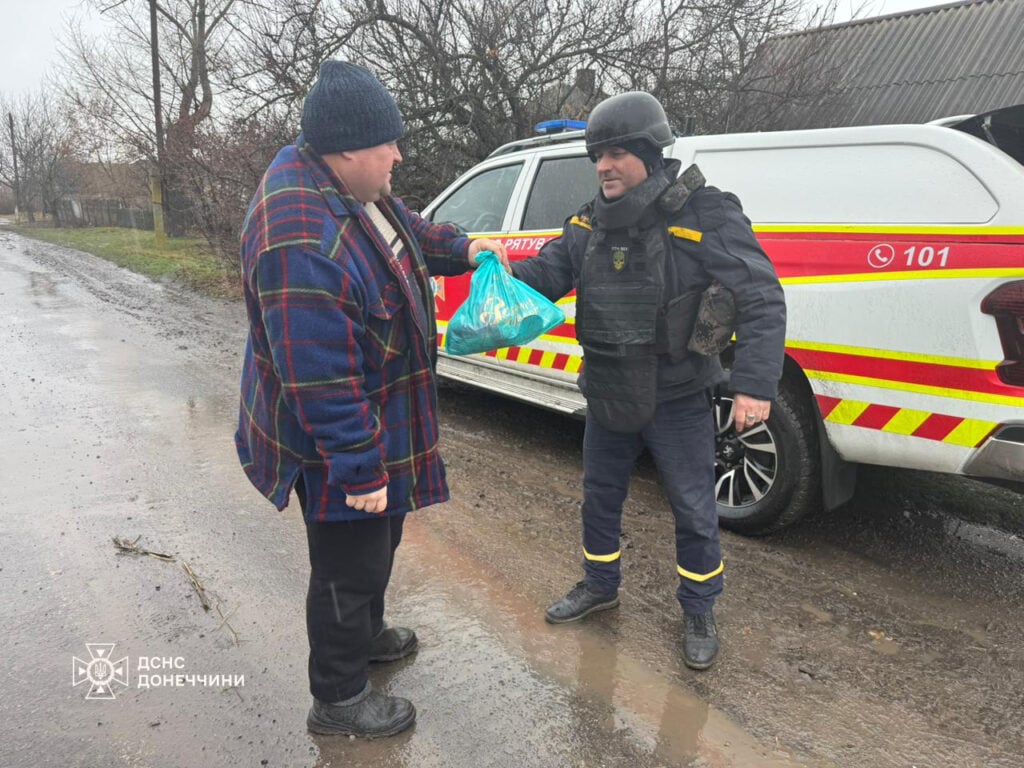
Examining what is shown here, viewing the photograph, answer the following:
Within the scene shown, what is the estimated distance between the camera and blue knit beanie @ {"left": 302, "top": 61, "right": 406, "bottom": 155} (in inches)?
70.0

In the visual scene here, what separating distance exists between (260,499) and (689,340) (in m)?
2.56

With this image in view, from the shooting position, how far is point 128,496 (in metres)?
3.84

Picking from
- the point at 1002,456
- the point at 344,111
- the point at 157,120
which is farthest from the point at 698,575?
the point at 157,120

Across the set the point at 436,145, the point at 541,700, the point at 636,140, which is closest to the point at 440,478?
the point at 541,700

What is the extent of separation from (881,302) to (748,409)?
0.97 meters

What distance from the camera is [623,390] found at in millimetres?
2484

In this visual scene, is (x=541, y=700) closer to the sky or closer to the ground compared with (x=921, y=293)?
closer to the ground

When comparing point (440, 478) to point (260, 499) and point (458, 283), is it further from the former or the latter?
point (458, 283)

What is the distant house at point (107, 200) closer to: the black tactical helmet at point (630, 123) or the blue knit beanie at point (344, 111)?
the black tactical helmet at point (630, 123)

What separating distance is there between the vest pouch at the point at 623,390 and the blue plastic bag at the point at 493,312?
30 centimetres

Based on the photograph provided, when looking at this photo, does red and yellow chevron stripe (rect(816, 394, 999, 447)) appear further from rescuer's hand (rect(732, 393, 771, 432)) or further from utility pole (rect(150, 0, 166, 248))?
utility pole (rect(150, 0, 166, 248))

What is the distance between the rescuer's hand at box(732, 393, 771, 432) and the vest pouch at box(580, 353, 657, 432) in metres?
0.29

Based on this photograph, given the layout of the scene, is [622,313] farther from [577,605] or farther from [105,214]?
[105,214]

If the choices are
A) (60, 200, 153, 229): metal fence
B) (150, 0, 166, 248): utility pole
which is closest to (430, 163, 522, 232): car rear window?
(150, 0, 166, 248): utility pole
